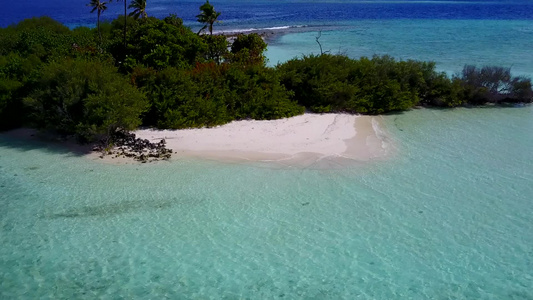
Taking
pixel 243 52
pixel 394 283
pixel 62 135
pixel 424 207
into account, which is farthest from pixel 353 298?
pixel 243 52

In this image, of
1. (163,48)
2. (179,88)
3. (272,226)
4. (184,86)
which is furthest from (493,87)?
(272,226)

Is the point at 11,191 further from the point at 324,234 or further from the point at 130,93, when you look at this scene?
the point at 324,234

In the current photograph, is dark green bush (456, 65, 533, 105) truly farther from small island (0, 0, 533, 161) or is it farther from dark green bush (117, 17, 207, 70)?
dark green bush (117, 17, 207, 70)

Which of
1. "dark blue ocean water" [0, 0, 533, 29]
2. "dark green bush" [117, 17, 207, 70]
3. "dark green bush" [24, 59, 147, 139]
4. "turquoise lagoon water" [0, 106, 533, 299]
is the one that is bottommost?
"turquoise lagoon water" [0, 106, 533, 299]

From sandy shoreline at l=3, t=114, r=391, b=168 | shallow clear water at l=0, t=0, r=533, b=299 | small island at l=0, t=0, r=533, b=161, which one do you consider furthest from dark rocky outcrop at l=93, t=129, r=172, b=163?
shallow clear water at l=0, t=0, r=533, b=299

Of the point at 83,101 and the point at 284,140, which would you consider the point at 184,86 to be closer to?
the point at 83,101

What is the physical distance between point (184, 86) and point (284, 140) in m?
4.61

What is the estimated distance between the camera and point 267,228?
11.1m

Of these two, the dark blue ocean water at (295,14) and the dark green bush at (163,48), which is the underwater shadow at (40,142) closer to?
the dark green bush at (163,48)

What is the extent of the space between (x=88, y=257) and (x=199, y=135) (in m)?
7.95

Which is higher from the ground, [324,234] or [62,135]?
[62,135]

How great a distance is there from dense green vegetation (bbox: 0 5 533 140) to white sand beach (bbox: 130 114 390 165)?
2.56 feet

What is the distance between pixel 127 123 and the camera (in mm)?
15688

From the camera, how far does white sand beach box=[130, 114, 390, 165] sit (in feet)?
50.5
